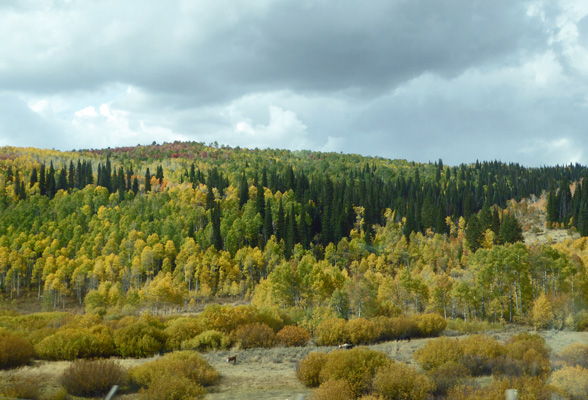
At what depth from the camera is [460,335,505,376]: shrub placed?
21203 millimetres

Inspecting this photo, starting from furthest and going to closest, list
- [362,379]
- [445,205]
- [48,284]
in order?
[445,205] < [48,284] < [362,379]

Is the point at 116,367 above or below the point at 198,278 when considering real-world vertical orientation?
above

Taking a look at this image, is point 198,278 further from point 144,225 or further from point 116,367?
point 116,367

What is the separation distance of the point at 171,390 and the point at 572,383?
14471 millimetres

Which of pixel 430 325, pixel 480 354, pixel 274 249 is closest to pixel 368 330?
pixel 430 325

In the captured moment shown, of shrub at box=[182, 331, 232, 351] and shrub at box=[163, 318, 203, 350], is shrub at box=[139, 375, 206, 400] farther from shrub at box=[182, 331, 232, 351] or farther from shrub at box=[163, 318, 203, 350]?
shrub at box=[163, 318, 203, 350]

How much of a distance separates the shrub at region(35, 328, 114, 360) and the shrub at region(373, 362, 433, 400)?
18465 mm

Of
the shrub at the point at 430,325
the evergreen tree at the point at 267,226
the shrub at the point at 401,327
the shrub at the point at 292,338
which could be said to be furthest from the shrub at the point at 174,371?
the evergreen tree at the point at 267,226

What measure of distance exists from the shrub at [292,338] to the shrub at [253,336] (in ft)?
2.17

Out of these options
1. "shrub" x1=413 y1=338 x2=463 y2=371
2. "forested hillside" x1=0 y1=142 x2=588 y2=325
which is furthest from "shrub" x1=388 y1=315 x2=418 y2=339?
"shrub" x1=413 y1=338 x2=463 y2=371

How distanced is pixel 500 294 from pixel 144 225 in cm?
10826

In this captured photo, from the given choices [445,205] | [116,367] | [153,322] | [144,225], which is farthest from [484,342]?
[445,205]

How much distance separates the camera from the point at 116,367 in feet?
65.0

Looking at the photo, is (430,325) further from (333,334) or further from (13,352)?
(13,352)
